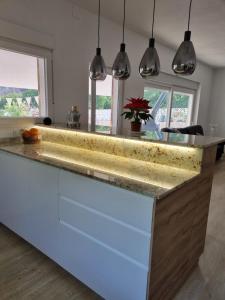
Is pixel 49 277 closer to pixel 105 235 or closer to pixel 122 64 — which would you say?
pixel 105 235

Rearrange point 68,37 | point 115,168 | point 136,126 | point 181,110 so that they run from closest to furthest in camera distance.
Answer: point 115,168 → point 136,126 → point 68,37 → point 181,110

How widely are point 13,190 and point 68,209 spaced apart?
802mm

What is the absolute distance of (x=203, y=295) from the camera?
1.66 meters

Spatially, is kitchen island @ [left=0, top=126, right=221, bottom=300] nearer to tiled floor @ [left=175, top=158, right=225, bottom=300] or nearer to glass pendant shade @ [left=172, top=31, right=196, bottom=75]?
tiled floor @ [left=175, top=158, right=225, bottom=300]

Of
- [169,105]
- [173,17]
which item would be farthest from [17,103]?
[169,105]

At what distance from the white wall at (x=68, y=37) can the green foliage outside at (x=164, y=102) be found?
3.41 ft

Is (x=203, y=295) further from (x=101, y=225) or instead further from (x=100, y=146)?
(x=100, y=146)

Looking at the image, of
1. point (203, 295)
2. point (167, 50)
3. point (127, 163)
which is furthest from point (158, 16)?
point (203, 295)

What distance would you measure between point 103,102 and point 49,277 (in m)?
2.54

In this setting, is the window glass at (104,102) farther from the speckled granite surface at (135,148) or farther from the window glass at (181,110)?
the window glass at (181,110)

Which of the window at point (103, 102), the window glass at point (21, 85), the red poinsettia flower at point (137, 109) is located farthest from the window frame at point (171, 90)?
the red poinsettia flower at point (137, 109)

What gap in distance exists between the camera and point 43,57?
8.63 ft

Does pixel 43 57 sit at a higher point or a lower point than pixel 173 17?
lower

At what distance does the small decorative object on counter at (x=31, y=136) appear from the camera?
2.45 m
